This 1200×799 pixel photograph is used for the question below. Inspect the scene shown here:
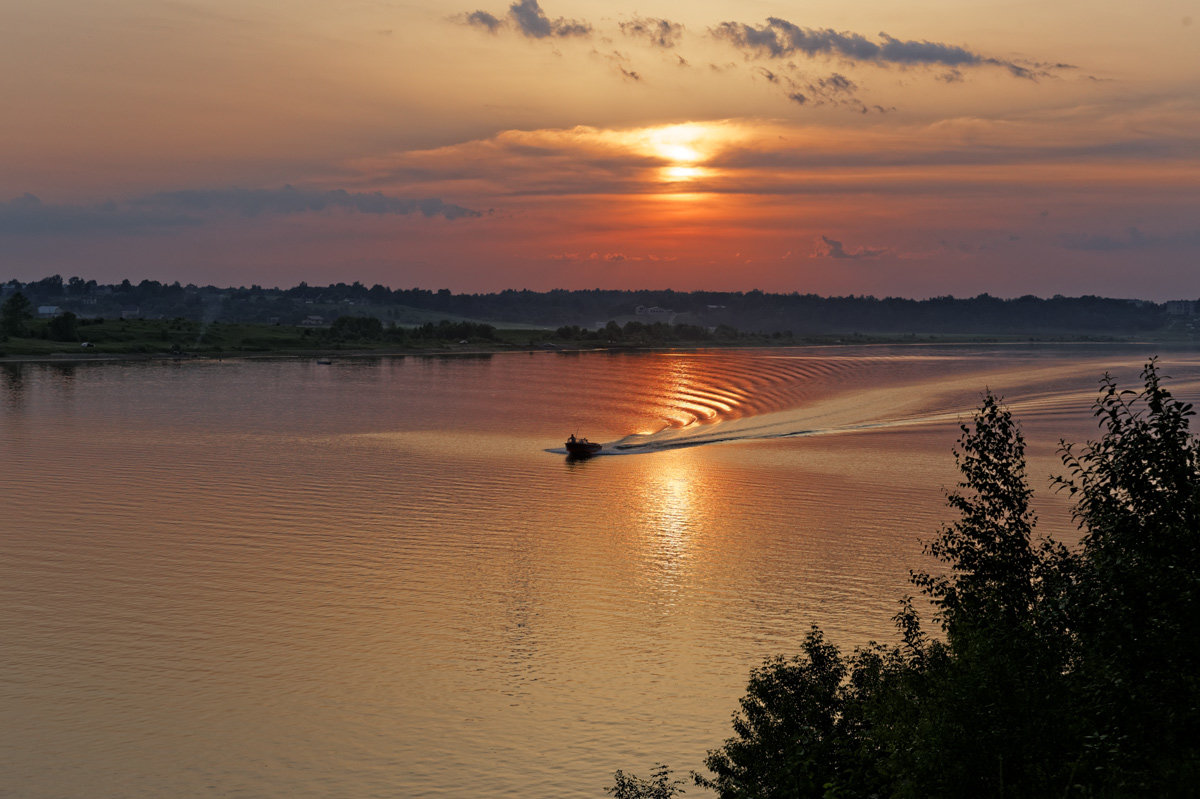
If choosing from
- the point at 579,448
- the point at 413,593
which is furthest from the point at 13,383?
the point at 413,593

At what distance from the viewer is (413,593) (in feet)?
192

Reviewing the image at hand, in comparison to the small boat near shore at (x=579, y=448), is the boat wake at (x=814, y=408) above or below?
above

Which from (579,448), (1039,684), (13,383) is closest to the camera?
(1039,684)

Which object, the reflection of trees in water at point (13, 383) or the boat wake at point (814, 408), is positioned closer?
the boat wake at point (814, 408)

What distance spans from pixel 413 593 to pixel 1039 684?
39.9m

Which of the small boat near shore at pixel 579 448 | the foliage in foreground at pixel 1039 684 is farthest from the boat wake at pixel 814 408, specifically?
the foliage in foreground at pixel 1039 684

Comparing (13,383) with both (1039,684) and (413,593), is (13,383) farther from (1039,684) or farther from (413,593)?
(1039,684)

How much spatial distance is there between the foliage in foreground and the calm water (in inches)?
386

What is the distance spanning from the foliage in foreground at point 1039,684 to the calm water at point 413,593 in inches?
386

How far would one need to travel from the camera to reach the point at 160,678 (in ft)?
147

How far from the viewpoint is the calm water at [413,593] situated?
128ft

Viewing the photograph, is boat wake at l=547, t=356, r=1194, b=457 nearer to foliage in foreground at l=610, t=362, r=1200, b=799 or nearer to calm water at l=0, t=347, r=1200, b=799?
calm water at l=0, t=347, r=1200, b=799

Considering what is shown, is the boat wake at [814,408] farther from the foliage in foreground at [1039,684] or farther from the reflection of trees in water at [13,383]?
the reflection of trees in water at [13,383]

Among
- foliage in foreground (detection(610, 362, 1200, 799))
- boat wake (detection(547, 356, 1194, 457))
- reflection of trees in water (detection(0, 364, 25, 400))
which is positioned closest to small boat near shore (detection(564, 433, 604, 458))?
boat wake (detection(547, 356, 1194, 457))
